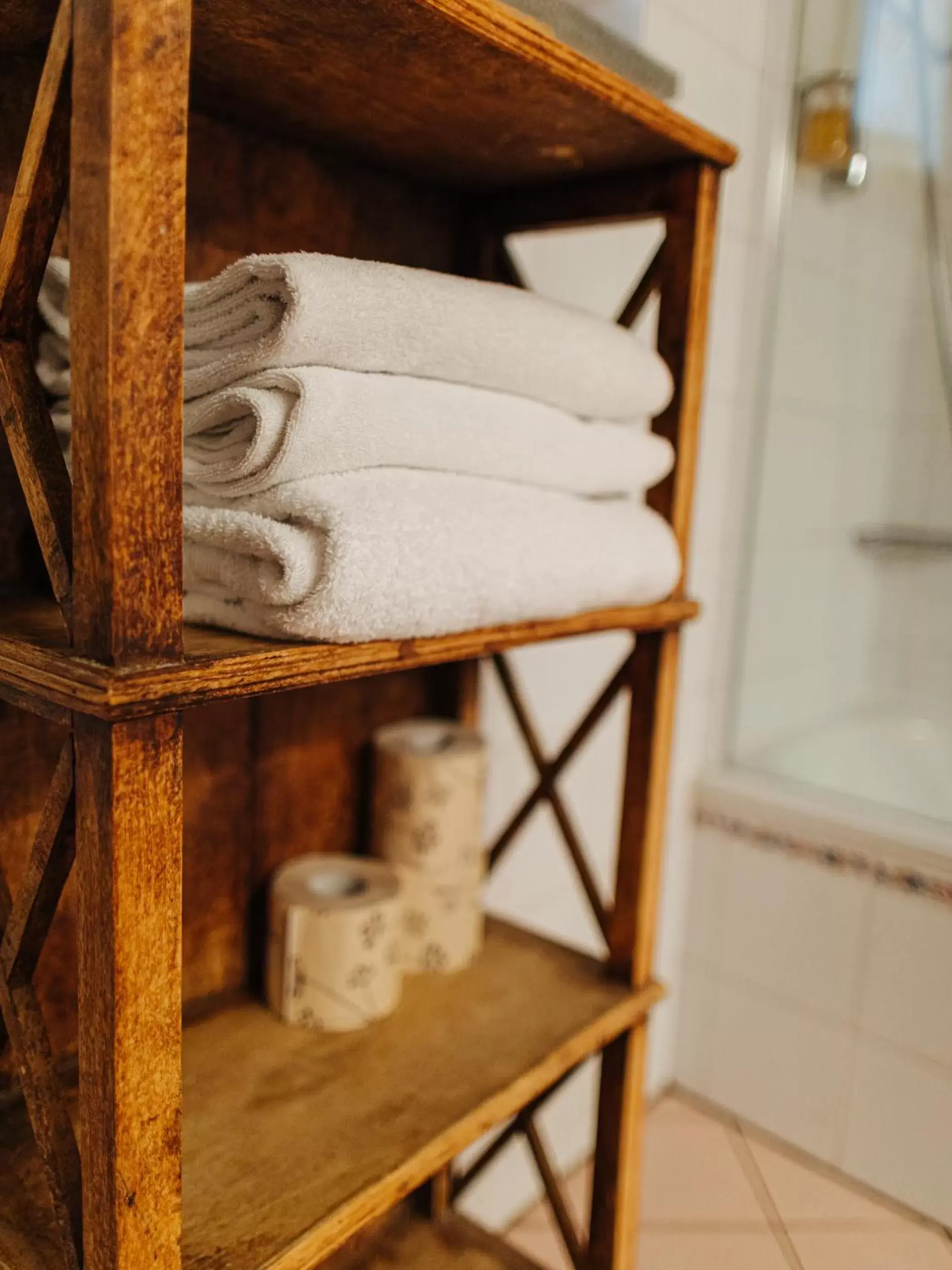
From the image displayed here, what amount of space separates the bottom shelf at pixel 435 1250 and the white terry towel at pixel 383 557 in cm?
62

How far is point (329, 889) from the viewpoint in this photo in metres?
0.76

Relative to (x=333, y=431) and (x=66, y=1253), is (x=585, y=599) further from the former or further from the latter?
(x=66, y=1253)

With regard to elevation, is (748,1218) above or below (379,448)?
below

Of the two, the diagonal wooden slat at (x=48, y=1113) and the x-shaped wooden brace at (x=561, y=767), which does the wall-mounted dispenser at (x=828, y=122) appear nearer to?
the x-shaped wooden brace at (x=561, y=767)

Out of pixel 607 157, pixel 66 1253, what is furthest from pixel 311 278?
pixel 66 1253

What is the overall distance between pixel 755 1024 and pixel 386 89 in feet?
3.87

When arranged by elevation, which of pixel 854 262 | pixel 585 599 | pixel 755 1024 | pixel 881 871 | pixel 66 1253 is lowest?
pixel 755 1024

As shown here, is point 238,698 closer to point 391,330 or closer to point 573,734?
point 391,330

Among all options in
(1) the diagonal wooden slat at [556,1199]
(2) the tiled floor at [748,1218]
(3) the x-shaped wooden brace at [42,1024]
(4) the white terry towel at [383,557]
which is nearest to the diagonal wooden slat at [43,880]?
(3) the x-shaped wooden brace at [42,1024]

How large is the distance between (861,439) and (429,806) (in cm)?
112

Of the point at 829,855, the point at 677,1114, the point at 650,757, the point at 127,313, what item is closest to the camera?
the point at 127,313

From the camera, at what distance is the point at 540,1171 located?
0.88 m

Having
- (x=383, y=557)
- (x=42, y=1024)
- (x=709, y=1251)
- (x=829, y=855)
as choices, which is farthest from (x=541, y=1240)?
(x=383, y=557)

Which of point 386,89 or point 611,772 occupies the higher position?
point 386,89
